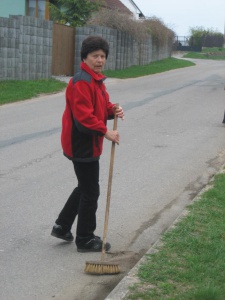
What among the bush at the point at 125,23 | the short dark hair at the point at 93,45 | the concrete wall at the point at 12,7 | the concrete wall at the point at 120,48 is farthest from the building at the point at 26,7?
the short dark hair at the point at 93,45

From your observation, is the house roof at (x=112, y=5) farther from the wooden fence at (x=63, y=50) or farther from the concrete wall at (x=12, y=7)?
the wooden fence at (x=63, y=50)

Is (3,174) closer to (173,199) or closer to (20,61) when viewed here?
(173,199)

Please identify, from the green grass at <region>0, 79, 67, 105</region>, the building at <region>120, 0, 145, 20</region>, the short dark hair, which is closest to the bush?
the green grass at <region>0, 79, 67, 105</region>

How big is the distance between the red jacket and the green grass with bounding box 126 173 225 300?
1017mm

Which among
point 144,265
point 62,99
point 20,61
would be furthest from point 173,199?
point 20,61

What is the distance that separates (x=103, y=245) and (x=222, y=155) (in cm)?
558

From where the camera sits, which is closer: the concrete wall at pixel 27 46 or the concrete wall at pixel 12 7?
the concrete wall at pixel 27 46

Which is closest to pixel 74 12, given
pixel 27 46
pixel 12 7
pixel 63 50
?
pixel 12 7

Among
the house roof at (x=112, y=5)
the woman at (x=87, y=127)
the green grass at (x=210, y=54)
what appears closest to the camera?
the woman at (x=87, y=127)

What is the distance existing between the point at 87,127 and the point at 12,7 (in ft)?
87.5

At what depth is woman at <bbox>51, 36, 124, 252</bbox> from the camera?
5.20m

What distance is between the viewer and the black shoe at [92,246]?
5.68m

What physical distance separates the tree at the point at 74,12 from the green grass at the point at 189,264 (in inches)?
953

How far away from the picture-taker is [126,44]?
3114 centimetres
